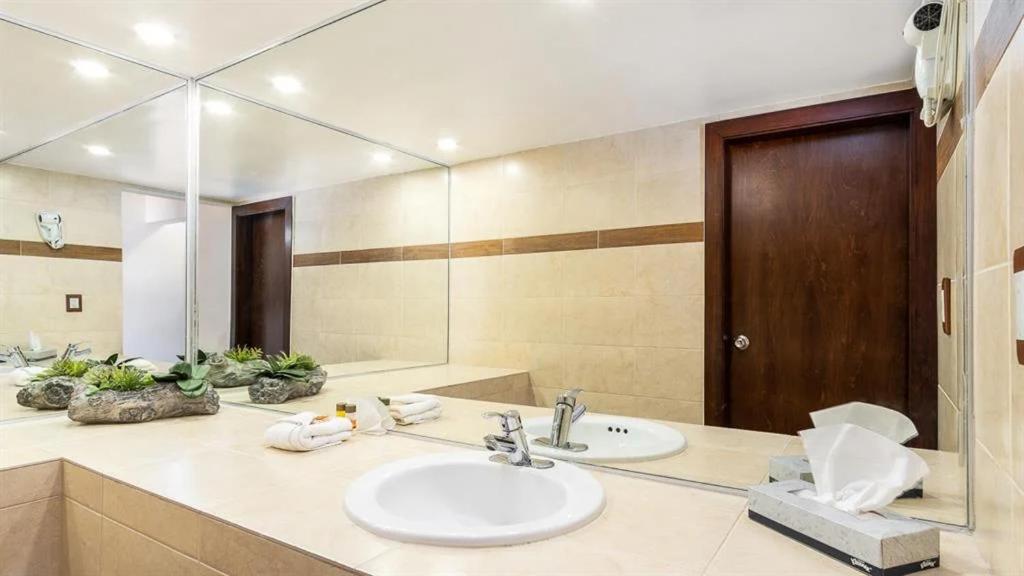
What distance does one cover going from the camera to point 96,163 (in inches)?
80.8

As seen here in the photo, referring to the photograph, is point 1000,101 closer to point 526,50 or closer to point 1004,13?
point 1004,13

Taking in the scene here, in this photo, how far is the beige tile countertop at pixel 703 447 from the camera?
91 centimetres

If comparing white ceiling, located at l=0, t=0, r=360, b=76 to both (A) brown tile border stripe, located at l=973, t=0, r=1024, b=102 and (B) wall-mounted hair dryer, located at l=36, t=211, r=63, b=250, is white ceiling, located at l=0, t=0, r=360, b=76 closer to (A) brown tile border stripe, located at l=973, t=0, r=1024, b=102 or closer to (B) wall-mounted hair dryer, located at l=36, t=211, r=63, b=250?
→ (B) wall-mounted hair dryer, located at l=36, t=211, r=63, b=250

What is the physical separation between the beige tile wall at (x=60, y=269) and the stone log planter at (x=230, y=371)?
0.34 m

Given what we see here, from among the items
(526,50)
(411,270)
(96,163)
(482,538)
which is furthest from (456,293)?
(96,163)

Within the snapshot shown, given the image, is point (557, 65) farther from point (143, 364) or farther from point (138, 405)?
point (143, 364)

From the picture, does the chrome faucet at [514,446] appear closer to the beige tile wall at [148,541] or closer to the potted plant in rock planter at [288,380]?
the beige tile wall at [148,541]

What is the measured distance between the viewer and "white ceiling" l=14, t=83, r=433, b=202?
196cm

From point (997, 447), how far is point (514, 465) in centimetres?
82

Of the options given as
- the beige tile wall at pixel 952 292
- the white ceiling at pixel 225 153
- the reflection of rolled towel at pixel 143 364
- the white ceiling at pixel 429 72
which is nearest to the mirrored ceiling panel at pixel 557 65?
the white ceiling at pixel 429 72

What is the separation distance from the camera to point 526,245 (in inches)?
55.2

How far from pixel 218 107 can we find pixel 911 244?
2440 mm

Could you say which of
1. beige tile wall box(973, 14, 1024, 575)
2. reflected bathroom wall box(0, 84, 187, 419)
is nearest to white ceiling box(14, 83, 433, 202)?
reflected bathroom wall box(0, 84, 187, 419)

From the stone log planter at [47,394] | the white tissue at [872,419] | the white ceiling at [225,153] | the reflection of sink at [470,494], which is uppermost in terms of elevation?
the white ceiling at [225,153]
